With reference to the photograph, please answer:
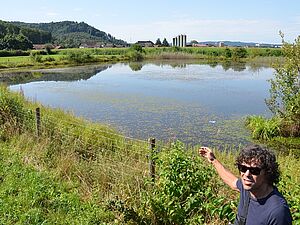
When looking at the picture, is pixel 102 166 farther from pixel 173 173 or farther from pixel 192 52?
pixel 192 52

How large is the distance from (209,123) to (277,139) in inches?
132

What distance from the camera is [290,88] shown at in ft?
45.0

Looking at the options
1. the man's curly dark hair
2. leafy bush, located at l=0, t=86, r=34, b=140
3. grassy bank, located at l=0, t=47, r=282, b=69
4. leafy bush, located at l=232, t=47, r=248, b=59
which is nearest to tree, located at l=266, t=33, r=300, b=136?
leafy bush, located at l=0, t=86, r=34, b=140

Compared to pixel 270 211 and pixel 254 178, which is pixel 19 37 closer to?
pixel 254 178

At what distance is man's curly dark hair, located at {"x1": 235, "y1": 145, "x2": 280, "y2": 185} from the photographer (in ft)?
8.13

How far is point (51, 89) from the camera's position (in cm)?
2748

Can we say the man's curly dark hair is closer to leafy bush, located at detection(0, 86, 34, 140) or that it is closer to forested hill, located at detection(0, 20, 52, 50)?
leafy bush, located at detection(0, 86, 34, 140)

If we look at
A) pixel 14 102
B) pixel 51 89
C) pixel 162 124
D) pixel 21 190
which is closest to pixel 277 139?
pixel 162 124

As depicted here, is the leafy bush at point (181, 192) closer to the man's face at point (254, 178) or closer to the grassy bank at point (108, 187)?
the grassy bank at point (108, 187)

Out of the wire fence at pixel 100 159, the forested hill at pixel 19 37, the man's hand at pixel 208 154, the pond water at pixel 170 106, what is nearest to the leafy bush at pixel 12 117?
the wire fence at pixel 100 159

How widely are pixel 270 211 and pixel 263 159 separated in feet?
1.20

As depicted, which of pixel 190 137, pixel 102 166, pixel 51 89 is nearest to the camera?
pixel 102 166

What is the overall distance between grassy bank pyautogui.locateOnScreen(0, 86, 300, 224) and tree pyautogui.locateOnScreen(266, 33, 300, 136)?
23.0 feet

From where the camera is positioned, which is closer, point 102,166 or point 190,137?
point 102,166
